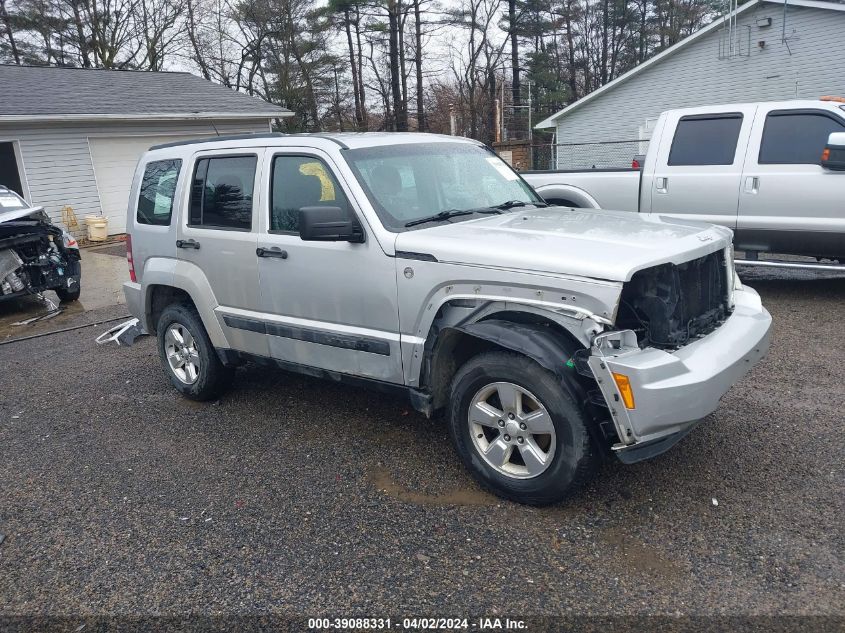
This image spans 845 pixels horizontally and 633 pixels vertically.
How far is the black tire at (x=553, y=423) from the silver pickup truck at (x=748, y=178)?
14.2 ft

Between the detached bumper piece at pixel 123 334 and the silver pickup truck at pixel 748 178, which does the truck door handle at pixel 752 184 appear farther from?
the detached bumper piece at pixel 123 334

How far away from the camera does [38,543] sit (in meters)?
3.62

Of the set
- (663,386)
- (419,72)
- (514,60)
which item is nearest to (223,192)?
(663,386)

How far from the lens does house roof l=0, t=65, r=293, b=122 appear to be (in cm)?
1548

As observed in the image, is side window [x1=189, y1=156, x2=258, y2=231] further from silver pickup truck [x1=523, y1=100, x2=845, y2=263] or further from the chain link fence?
the chain link fence

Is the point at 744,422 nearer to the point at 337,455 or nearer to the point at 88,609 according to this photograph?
the point at 337,455

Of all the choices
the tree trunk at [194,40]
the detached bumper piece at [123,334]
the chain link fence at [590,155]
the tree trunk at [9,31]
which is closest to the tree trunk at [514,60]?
the chain link fence at [590,155]

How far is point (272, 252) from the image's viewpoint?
4.51 metres

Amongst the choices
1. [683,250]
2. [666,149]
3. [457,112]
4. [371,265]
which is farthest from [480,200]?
[457,112]

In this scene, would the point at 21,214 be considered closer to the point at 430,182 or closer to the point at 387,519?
the point at 430,182

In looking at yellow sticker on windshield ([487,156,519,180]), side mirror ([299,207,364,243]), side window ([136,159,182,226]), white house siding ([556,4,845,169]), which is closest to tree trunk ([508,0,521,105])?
white house siding ([556,4,845,169])

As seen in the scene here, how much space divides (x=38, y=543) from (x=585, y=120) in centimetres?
2311

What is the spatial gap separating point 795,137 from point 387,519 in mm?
6222

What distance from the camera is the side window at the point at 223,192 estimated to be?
15.7 ft
